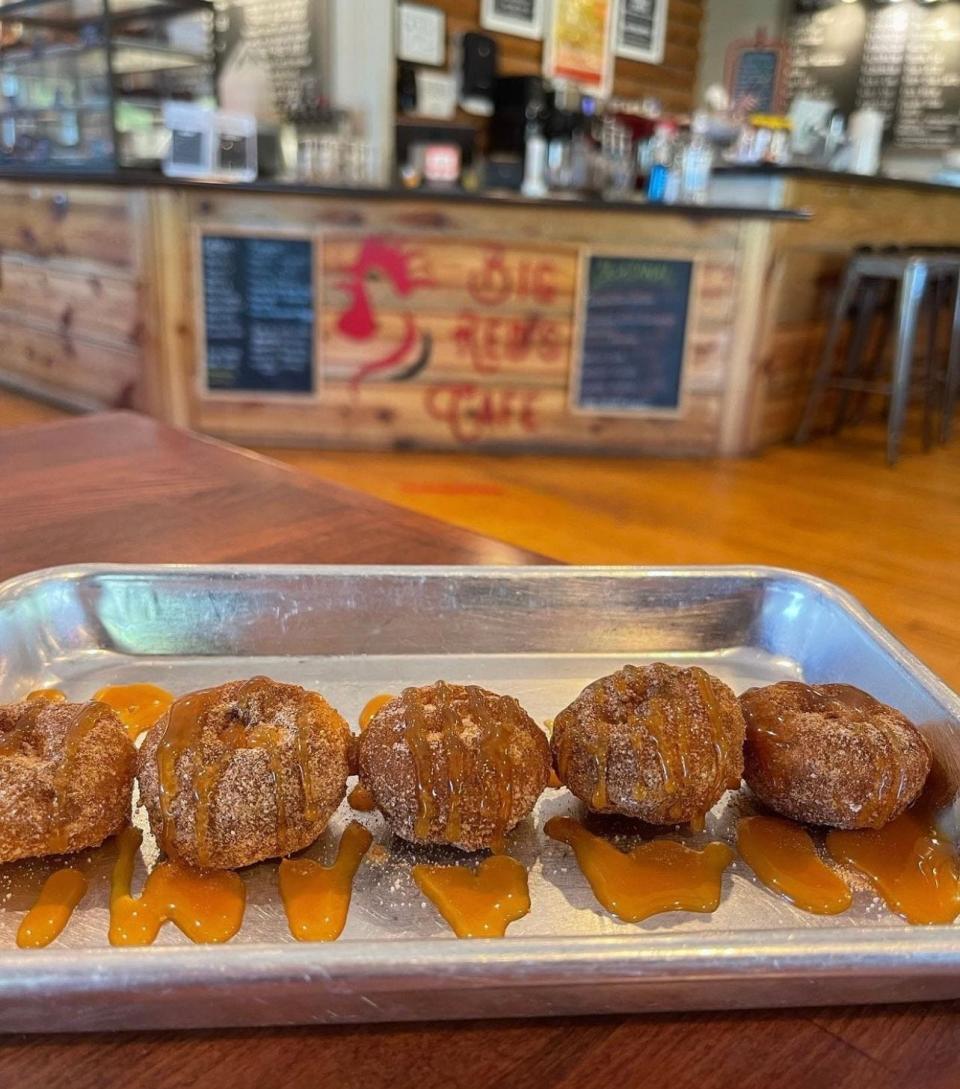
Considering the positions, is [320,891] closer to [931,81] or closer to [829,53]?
[931,81]

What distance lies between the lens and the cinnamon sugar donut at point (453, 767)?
24.6 inches

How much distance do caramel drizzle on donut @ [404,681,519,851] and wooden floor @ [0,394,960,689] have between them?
6.06ft

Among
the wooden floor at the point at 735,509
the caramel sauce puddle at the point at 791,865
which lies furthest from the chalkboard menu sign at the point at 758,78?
the caramel sauce puddle at the point at 791,865

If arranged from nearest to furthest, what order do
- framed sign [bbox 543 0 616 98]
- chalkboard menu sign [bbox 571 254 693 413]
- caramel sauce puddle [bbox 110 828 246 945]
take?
1. caramel sauce puddle [bbox 110 828 246 945]
2. chalkboard menu sign [bbox 571 254 693 413]
3. framed sign [bbox 543 0 616 98]

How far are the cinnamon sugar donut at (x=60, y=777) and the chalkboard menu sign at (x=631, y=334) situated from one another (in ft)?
11.0

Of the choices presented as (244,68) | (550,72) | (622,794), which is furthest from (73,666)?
(550,72)

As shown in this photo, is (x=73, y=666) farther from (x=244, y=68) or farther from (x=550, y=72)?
(x=550, y=72)

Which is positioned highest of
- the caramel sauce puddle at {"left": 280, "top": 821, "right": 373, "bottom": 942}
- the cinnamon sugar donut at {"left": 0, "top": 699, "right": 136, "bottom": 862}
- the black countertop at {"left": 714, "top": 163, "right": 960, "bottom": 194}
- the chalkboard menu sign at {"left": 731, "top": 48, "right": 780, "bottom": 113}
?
the chalkboard menu sign at {"left": 731, "top": 48, "right": 780, "bottom": 113}

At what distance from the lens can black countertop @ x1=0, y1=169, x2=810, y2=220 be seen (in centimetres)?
348

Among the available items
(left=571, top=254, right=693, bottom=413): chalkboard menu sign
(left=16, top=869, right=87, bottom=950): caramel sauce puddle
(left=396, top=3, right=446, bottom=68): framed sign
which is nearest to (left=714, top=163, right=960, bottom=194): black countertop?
(left=571, top=254, right=693, bottom=413): chalkboard menu sign

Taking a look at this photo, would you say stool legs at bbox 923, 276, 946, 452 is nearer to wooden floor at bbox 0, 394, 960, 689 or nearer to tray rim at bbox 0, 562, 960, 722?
wooden floor at bbox 0, 394, 960, 689

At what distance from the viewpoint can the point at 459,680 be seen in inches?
35.8

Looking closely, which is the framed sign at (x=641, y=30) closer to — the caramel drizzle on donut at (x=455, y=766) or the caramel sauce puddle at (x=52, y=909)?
the caramel drizzle on donut at (x=455, y=766)

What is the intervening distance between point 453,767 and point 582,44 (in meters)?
6.55
